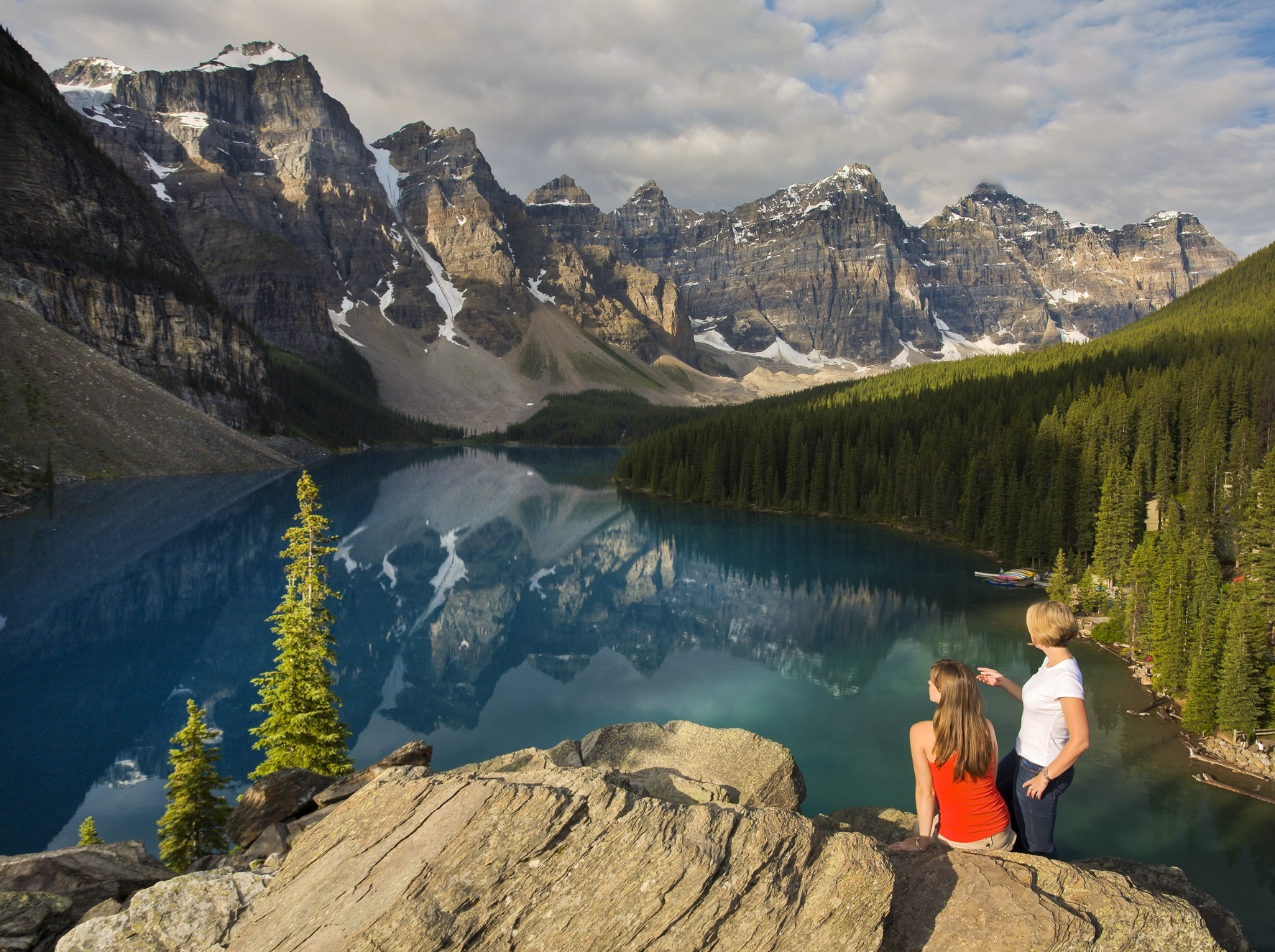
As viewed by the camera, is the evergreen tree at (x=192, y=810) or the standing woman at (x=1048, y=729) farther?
the evergreen tree at (x=192, y=810)

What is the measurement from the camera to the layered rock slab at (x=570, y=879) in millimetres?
5598

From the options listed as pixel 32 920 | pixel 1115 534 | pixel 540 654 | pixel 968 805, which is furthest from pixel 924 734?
pixel 1115 534

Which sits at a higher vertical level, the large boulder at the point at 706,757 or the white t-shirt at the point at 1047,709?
the white t-shirt at the point at 1047,709

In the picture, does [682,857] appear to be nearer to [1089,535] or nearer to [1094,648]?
[1094,648]

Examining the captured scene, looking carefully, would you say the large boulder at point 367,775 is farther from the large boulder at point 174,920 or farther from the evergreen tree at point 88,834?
the evergreen tree at point 88,834

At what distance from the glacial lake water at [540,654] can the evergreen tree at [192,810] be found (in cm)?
532

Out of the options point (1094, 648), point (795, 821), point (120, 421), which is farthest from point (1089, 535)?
point (120, 421)

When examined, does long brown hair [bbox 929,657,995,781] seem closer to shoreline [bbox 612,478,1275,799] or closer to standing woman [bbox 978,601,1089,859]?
standing woman [bbox 978,601,1089,859]

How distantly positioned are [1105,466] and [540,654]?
4615 cm

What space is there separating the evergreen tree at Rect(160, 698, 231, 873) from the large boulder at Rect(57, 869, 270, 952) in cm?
770

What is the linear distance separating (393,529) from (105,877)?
60.7 m

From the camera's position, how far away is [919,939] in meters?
5.94

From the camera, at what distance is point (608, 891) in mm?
5875

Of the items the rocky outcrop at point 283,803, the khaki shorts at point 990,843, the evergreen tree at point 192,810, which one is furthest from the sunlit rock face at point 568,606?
the khaki shorts at point 990,843
